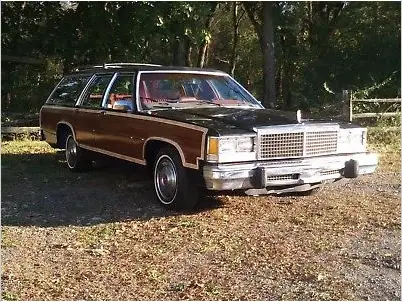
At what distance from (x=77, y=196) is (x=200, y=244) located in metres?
2.54

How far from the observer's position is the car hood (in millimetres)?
5598

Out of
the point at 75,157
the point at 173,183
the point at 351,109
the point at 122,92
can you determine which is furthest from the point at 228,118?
the point at 351,109

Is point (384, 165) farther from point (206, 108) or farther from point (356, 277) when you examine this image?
point (356, 277)

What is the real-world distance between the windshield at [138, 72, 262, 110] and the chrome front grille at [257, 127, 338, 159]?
4.48 feet

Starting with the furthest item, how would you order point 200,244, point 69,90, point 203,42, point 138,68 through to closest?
point 203,42, point 69,90, point 138,68, point 200,244

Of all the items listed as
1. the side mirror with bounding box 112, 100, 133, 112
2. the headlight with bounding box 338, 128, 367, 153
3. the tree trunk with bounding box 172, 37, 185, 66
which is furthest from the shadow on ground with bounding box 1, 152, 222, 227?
the tree trunk with bounding box 172, 37, 185, 66

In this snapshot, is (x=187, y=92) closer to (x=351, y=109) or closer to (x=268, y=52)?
(x=351, y=109)

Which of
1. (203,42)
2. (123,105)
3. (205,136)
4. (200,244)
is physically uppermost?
(203,42)

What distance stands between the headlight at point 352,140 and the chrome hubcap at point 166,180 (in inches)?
72.5

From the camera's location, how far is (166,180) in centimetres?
621

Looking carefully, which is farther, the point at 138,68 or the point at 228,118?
the point at 138,68

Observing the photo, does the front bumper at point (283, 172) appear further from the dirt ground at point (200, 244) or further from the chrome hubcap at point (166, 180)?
the chrome hubcap at point (166, 180)

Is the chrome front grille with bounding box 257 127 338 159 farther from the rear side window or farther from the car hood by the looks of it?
the rear side window

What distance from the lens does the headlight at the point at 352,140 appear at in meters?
6.13
